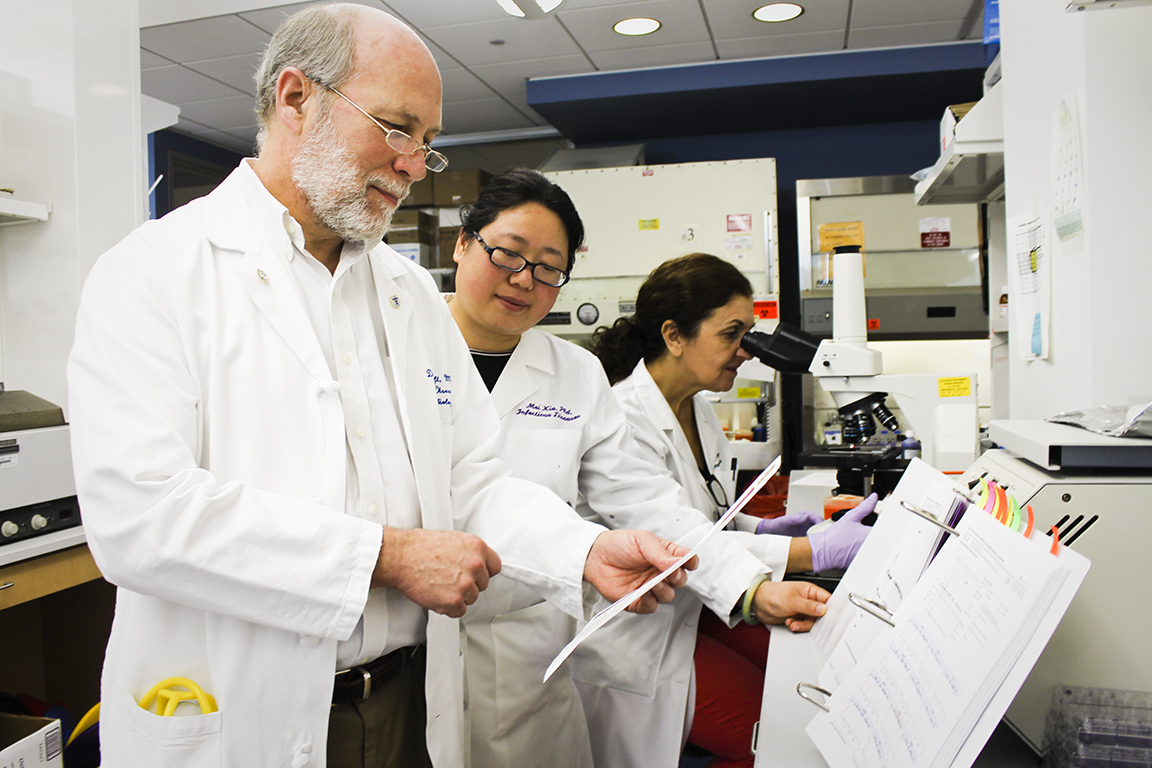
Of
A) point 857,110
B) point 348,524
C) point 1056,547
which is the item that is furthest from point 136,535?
point 857,110

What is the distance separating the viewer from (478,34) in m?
3.64

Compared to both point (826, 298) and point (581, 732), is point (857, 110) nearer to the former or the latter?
point (826, 298)

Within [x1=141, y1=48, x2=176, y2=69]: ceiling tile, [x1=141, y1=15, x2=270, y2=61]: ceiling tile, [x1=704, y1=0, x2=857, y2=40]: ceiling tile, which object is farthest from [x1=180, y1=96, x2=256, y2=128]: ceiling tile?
[x1=704, y1=0, x2=857, y2=40]: ceiling tile

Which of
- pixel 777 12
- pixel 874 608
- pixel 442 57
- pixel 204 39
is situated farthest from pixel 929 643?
pixel 204 39

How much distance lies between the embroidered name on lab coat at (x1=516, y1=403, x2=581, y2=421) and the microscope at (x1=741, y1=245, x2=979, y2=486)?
0.55 m

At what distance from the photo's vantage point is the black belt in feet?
3.24

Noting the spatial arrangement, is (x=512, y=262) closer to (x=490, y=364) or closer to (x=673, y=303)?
(x=490, y=364)

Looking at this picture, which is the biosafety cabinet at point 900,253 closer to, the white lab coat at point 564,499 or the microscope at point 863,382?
the microscope at point 863,382

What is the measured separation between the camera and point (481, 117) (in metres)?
4.83

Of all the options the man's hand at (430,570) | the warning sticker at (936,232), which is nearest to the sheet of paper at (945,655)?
the man's hand at (430,570)

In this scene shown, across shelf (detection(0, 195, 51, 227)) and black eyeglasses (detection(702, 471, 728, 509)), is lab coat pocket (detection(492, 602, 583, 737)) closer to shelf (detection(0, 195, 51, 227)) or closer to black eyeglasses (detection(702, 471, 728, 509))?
black eyeglasses (detection(702, 471, 728, 509))

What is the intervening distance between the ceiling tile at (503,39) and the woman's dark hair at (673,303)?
202cm

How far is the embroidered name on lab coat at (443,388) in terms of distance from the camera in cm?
122

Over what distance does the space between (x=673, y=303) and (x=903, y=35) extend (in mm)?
2627
